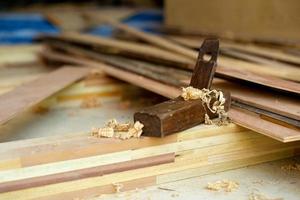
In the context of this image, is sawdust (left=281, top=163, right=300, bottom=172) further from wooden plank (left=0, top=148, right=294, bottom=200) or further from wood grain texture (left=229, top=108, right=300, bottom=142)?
wood grain texture (left=229, top=108, right=300, bottom=142)

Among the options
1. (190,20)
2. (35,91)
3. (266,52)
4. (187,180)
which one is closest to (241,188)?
(187,180)

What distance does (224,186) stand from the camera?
1.42 meters

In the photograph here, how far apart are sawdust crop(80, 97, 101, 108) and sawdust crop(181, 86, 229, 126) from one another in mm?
781

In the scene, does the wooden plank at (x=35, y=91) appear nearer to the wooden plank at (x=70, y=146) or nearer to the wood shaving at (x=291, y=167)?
the wooden plank at (x=70, y=146)

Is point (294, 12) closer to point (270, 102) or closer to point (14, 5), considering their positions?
point (270, 102)

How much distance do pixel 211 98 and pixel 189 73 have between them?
49 centimetres

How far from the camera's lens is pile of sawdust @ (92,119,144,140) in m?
1.35

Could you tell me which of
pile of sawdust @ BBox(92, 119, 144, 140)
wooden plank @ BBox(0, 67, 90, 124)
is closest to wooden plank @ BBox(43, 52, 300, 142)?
wooden plank @ BBox(0, 67, 90, 124)

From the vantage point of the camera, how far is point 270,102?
1544 mm

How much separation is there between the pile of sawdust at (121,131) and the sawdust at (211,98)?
22cm

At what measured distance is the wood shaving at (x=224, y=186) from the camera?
140 cm

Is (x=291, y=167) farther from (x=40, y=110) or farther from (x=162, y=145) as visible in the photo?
(x=40, y=110)

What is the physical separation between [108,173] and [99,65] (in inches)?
42.2

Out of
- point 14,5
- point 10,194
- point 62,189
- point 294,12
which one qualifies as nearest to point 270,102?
point 62,189
